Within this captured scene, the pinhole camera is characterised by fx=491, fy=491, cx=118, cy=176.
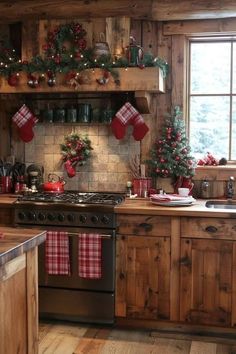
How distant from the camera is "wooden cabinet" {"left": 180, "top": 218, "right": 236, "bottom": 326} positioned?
3.48 metres

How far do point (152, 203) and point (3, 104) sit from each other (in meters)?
1.68

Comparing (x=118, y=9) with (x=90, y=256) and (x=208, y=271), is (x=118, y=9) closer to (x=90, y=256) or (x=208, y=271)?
(x=90, y=256)

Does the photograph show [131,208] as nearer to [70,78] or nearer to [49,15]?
[70,78]

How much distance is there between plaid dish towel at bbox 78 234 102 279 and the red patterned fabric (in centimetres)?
96

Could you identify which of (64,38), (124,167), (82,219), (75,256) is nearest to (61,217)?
(82,219)

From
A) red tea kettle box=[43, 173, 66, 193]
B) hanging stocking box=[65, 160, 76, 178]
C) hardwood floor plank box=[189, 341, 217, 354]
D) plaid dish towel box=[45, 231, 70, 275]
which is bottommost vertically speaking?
hardwood floor plank box=[189, 341, 217, 354]

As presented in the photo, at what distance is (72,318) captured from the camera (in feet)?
12.4

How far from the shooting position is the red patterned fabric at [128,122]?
4.10 meters

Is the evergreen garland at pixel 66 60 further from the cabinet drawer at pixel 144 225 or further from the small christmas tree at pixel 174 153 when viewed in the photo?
the cabinet drawer at pixel 144 225

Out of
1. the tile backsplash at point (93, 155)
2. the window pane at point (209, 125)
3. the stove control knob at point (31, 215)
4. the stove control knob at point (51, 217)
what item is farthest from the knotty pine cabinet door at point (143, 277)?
the window pane at point (209, 125)

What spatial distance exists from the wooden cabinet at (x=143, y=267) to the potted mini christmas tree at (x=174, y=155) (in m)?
0.64

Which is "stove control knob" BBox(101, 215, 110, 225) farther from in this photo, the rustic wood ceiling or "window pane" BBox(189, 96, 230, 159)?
the rustic wood ceiling

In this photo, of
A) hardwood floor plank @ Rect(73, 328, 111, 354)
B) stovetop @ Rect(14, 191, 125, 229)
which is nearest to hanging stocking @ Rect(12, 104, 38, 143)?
stovetop @ Rect(14, 191, 125, 229)

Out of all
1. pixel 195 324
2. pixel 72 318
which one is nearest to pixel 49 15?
pixel 72 318
